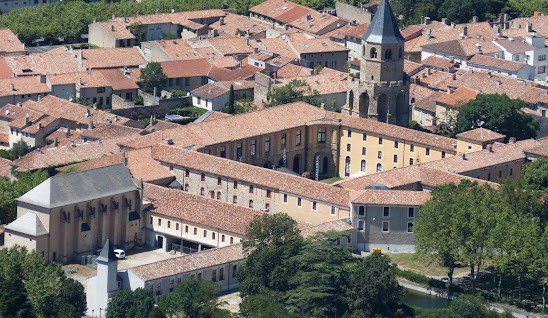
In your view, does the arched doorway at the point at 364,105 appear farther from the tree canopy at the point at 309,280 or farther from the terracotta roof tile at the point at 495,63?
the tree canopy at the point at 309,280

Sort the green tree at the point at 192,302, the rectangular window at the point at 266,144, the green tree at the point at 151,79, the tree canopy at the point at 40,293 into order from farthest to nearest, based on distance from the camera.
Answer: the green tree at the point at 151,79 → the rectangular window at the point at 266,144 → the tree canopy at the point at 40,293 → the green tree at the point at 192,302

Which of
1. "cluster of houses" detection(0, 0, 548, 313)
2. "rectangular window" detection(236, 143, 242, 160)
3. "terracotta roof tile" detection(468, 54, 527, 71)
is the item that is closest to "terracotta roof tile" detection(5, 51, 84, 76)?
"cluster of houses" detection(0, 0, 548, 313)

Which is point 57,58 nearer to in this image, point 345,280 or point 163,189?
point 163,189

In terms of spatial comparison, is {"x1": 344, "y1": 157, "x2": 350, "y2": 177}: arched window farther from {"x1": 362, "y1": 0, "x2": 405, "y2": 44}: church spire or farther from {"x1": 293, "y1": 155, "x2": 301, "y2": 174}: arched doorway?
{"x1": 362, "y1": 0, "x2": 405, "y2": 44}: church spire

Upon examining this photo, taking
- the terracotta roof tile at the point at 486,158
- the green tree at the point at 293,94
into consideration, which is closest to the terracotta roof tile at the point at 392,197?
the terracotta roof tile at the point at 486,158

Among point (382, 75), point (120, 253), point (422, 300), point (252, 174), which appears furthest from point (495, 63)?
point (120, 253)

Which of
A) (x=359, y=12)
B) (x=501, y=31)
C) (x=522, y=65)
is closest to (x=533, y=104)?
(x=522, y=65)

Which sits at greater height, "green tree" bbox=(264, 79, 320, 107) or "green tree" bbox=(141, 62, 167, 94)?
"green tree" bbox=(264, 79, 320, 107)
